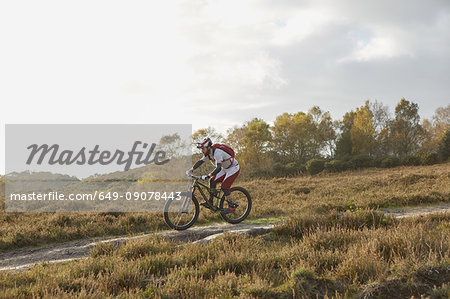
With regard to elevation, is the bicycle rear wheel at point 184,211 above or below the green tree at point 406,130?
below

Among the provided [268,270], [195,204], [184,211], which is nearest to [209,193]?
[195,204]

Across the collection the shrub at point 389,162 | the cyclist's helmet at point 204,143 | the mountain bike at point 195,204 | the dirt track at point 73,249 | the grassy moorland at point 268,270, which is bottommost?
the dirt track at point 73,249

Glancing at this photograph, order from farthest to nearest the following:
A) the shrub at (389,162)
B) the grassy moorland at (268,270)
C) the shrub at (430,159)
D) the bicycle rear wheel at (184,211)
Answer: the shrub at (389,162) → the shrub at (430,159) → the bicycle rear wheel at (184,211) → the grassy moorland at (268,270)

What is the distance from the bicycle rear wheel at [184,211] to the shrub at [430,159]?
31261 mm

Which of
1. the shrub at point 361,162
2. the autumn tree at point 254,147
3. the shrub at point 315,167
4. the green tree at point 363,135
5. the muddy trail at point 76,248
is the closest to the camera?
the muddy trail at point 76,248

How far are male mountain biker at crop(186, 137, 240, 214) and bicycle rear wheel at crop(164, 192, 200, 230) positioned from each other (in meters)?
0.68

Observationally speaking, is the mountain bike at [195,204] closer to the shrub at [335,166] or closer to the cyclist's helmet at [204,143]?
the cyclist's helmet at [204,143]

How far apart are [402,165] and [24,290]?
116 feet

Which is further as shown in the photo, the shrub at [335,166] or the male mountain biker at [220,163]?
the shrub at [335,166]

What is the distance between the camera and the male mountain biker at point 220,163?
870 cm

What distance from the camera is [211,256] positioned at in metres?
6.05

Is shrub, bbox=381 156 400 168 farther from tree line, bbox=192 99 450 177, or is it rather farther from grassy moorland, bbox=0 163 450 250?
grassy moorland, bbox=0 163 450 250

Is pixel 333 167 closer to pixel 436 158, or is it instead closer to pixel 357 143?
pixel 436 158

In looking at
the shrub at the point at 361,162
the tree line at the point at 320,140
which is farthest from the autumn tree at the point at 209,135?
the shrub at the point at 361,162
